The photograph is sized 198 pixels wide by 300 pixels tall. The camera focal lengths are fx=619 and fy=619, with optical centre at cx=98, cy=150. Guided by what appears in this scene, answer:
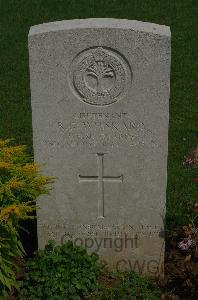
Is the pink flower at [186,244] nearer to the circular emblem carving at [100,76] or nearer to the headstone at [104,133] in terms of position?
the headstone at [104,133]

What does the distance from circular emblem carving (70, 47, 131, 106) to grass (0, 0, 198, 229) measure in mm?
1678

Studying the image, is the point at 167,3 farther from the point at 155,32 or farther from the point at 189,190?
the point at 155,32

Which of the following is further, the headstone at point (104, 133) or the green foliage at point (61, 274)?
the green foliage at point (61, 274)

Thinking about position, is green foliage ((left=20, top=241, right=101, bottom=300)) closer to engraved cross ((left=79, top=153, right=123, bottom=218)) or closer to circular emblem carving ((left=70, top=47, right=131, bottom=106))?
engraved cross ((left=79, top=153, right=123, bottom=218))

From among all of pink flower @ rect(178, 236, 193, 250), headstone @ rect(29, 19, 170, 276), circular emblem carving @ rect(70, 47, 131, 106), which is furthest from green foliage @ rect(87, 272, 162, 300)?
circular emblem carving @ rect(70, 47, 131, 106)

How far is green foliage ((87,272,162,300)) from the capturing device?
198 inches

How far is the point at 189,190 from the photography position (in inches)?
259

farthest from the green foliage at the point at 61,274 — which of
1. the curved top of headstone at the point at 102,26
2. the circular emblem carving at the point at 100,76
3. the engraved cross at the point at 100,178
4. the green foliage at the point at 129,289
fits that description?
the curved top of headstone at the point at 102,26

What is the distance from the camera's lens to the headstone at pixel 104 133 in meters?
4.61

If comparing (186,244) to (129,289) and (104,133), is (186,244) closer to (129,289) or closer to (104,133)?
(129,289)

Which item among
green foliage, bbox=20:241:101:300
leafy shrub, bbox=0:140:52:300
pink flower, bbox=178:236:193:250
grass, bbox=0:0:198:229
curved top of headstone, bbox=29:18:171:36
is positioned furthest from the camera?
grass, bbox=0:0:198:229

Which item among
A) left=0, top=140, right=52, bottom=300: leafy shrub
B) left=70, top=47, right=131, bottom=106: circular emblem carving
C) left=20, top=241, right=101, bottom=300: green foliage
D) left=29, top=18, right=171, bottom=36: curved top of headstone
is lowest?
left=20, top=241, right=101, bottom=300: green foliage

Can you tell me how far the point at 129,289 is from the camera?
16.7ft

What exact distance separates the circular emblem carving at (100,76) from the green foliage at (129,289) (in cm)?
154
